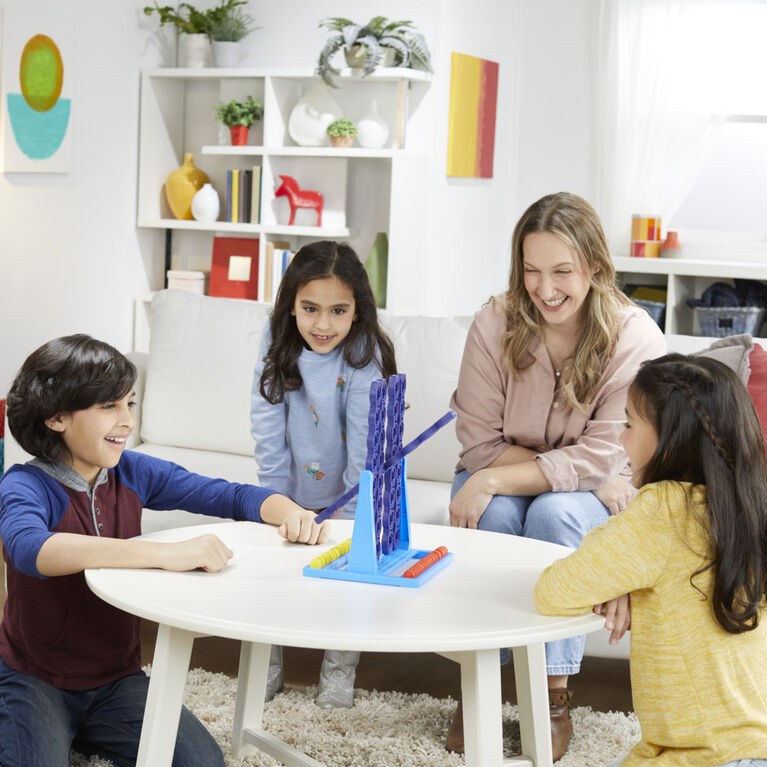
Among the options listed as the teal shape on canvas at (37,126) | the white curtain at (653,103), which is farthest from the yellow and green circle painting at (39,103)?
the white curtain at (653,103)

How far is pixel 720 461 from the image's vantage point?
1324mm

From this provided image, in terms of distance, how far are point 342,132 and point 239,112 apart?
495 mm

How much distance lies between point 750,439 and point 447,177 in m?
3.27

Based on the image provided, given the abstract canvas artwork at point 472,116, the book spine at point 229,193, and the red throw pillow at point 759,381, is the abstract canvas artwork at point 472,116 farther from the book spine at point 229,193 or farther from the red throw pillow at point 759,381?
the red throw pillow at point 759,381

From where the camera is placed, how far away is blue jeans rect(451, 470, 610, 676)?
1970 mm

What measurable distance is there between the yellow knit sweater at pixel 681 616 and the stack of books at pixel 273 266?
3.15m

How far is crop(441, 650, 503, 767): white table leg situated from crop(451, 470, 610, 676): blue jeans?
57 centimetres

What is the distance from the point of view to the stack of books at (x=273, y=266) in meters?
4.36

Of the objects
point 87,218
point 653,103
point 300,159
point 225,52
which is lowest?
point 87,218

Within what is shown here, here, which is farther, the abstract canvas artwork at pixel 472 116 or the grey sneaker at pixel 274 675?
the abstract canvas artwork at pixel 472 116

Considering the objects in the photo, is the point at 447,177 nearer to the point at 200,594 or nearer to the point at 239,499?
the point at 239,499

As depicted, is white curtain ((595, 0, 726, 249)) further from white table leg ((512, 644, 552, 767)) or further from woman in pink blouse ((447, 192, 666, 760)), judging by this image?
white table leg ((512, 644, 552, 767))

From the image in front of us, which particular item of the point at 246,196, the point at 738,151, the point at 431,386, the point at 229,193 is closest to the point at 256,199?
the point at 246,196

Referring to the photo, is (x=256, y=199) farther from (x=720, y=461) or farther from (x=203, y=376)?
(x=720, y=461)
